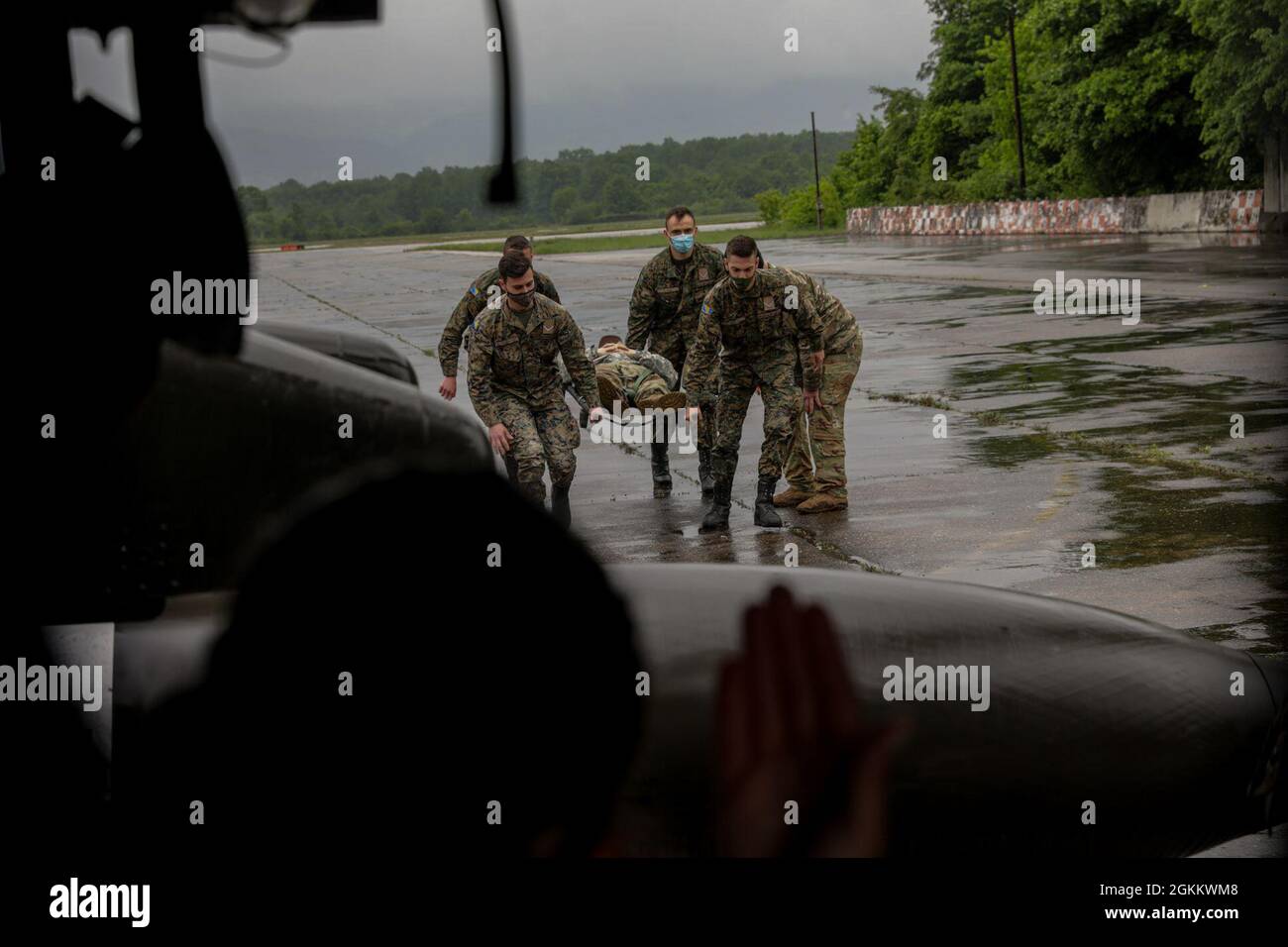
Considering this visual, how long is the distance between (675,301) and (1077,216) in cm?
3969

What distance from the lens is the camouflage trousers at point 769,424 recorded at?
10250 mm

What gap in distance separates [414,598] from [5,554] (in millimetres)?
326

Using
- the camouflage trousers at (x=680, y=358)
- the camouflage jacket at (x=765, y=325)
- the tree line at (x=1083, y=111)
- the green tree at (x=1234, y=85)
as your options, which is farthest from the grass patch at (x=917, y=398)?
the tree line at (x=1083, y=111)

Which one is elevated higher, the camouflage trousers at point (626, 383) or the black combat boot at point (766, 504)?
the camouflage trousers at point (626, 383)

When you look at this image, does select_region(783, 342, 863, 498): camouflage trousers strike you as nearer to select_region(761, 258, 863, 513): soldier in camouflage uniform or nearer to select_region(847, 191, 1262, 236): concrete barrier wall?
select_region(761, 258, 863, 513): soldier in camouflage uniform

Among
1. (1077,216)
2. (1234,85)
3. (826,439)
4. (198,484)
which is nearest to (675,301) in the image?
(826,439)

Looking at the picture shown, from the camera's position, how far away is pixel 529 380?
394 inches

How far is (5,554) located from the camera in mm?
1250

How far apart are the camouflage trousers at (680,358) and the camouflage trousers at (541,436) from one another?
1561mm

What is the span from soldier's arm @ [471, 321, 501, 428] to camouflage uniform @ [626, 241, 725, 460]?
183 centimetres

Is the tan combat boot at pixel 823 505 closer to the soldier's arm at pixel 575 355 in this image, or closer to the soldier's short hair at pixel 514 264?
the soldier's arm at pixel 575 355

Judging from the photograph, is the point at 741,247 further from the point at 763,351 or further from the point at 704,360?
the point at 704,360

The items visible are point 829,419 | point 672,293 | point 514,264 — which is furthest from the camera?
point 672,293
